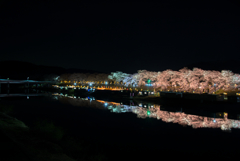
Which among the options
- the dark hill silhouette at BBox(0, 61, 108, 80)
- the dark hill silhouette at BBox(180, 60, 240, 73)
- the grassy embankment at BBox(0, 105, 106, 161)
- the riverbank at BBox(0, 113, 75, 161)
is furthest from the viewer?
the dark hill silhouette at BBox(0, 61, 108, 80)

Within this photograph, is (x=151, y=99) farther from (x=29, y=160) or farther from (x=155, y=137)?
(x=29, y=160)

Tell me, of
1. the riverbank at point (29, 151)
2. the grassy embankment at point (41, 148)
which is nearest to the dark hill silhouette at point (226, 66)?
the grassy embankment at point (41, 148)

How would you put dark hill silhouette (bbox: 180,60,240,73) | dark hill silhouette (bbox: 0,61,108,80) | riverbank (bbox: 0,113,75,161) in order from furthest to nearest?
dark hill silhouette (bbox: 0,61,108,80), dark hill silhouette (bbox: 180,60,240,73), riverbank (bbox: 0,113,75,161)

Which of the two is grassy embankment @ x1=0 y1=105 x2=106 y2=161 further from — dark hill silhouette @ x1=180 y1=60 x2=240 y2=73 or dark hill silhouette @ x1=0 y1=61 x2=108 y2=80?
dark hill silhouette @ x1=0 y1=61 x2=108 y2=80

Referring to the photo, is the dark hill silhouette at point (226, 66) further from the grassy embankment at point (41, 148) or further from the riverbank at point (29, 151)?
the riverbank at point (29, 151)

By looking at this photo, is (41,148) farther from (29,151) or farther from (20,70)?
(20,70)

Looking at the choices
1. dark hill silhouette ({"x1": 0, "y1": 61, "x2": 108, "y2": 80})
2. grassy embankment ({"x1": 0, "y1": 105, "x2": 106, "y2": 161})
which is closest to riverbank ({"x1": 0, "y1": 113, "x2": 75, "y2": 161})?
grassy embankment ({"x1": 0, "y1": 105, "x2": 106, "y2": 161})

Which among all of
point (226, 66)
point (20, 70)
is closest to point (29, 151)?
point (226, 66)

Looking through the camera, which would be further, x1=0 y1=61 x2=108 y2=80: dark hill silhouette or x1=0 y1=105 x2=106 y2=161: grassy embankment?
x1=0 y1=61 x2=108 y2=80: dark hill silhouette

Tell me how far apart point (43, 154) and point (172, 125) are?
11.5 metres

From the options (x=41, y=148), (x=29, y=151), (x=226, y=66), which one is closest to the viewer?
(x=29, y=151)

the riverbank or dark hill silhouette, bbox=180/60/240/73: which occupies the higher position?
dark hill silhouette, bbox=180/60/240/73

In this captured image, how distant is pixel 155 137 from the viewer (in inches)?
465

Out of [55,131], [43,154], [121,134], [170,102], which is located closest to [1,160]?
[43,154]
